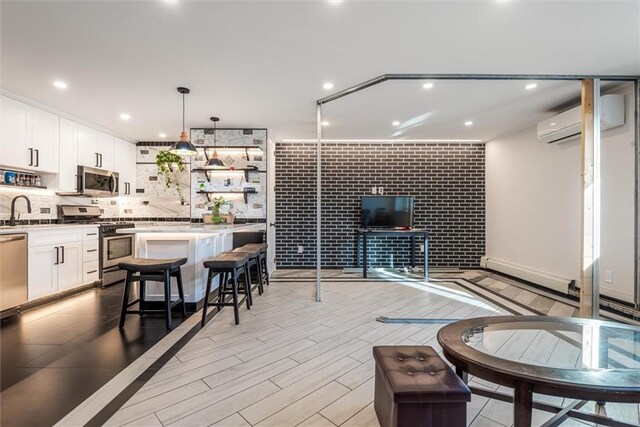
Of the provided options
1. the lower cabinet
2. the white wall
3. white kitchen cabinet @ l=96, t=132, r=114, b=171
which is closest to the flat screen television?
the white wall

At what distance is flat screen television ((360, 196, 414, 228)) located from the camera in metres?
5.61

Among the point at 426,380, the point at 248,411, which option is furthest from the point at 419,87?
the point at 248,411

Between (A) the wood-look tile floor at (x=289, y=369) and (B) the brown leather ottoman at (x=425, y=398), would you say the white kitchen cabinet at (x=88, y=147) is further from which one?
(B) the brown leather ottoman at (x=425, y=398)

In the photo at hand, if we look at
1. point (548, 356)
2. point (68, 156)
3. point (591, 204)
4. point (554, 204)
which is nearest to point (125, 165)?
point (68, 156)

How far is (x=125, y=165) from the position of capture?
5500 millimetres

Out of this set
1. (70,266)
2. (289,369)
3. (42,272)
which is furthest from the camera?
(70,266)

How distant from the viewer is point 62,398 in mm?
1731

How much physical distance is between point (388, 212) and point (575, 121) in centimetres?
296

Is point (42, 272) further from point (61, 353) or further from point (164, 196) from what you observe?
point (164, 196)

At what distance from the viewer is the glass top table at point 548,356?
1089 millimetres

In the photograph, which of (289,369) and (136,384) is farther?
(289,369)

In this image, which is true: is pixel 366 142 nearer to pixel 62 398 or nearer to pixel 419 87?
pixel 419 87

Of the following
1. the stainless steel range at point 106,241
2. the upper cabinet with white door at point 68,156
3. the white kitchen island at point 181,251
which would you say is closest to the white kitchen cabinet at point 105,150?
the upper cabinet with white door at point 68,156

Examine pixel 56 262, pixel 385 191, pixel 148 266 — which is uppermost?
pixel 385 191
